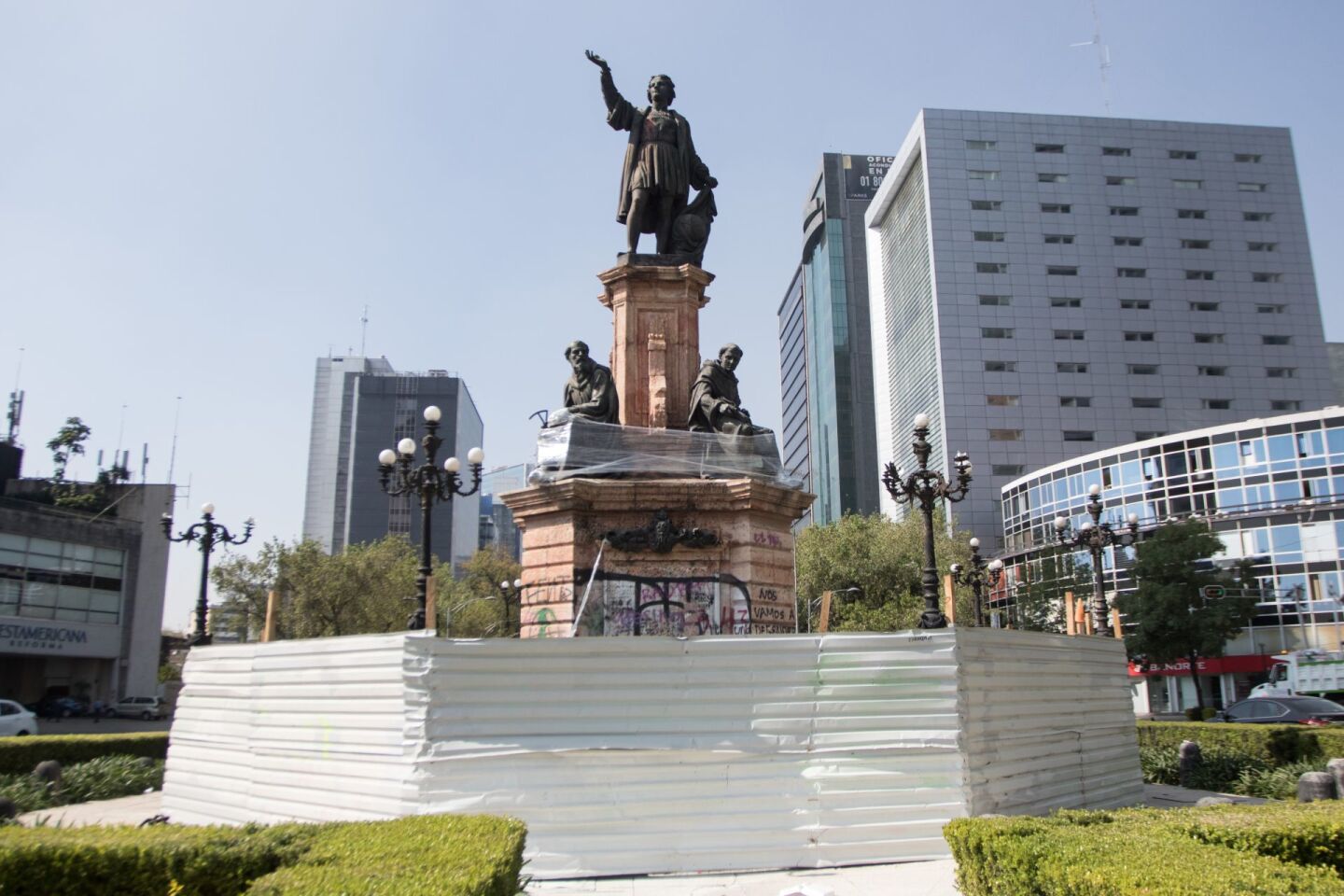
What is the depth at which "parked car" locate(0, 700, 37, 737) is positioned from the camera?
25219mm

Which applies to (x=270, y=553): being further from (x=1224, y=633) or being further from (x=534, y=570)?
(x=1224, y=633)

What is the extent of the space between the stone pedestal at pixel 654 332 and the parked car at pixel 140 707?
3972 centimetres

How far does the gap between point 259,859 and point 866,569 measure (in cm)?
3677

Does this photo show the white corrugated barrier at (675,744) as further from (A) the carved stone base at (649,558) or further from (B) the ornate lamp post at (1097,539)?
(B) the ornate lamp post at (1097,539)

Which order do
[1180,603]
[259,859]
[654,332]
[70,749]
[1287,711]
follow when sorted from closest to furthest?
[259,859] → [654,332] → [70,749] → [1287,711] → [1180,603]

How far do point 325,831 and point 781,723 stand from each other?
403 cm

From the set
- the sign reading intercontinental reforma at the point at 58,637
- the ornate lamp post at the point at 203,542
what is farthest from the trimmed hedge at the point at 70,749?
the sign reading intercontinental reforma at the point at 58,637

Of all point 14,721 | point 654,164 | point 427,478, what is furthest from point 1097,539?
point 14,721

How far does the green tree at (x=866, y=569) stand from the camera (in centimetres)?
4041

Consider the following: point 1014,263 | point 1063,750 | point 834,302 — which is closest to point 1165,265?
point 1014,263

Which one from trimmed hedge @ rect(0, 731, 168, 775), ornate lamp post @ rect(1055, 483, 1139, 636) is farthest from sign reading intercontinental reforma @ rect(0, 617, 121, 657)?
ornate lamp post @ rect(1055, 483, 1139, 636)

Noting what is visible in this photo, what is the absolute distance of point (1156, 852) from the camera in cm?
612

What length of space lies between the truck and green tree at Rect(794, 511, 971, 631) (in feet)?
37.9

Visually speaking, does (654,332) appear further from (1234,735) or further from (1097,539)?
(1097,539)
